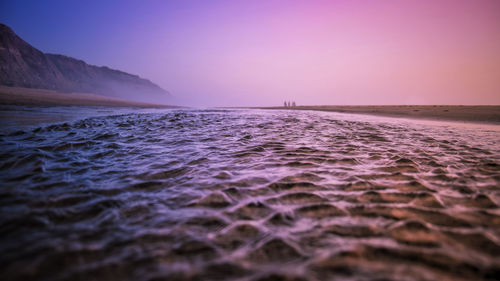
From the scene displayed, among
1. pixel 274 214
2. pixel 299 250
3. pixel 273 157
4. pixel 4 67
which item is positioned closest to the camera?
pixel 299 250

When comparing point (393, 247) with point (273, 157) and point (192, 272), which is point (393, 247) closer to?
point (192, 272)

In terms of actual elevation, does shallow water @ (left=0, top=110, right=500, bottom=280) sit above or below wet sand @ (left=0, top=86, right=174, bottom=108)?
below

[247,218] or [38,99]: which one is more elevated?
[38,99]

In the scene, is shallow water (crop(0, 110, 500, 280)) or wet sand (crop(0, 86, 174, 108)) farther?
wet sand (crop(0, 86, 174, 108))

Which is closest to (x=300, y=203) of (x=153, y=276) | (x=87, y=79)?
(x=153, y=276)

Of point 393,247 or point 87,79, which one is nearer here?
point 393,247

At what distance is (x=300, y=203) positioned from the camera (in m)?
2.59

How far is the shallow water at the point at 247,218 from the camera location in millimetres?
1528

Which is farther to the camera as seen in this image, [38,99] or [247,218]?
[38,99]

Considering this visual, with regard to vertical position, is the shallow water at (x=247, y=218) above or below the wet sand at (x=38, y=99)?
below

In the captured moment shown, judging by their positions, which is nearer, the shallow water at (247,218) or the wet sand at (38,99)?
the shallow water at (247,218)

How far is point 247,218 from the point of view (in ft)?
7.39

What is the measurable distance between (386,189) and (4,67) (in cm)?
10483

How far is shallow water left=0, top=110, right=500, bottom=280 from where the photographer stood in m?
1.53
